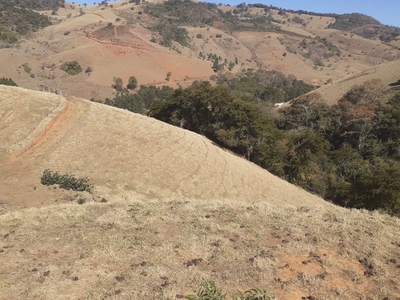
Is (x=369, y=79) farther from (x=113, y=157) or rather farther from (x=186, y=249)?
Answer: (x=186, y=249)

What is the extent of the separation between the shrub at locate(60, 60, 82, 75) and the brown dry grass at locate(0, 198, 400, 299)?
124039mm

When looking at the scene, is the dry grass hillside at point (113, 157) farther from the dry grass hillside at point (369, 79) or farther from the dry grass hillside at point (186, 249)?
the dry grass hillside at point (369, 79)

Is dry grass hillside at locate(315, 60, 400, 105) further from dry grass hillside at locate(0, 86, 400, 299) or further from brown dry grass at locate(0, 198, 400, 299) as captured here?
brown dry grass at locate(0, 198, 400, 299)

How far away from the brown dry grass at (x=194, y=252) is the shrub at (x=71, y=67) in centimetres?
12404

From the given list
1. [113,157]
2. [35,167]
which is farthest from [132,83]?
[35,167]

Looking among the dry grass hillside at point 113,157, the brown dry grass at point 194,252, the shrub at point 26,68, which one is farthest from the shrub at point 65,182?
the shrub at point 26,68

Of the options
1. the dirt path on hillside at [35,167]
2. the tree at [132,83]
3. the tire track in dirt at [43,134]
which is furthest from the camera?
the tree at [132,83]

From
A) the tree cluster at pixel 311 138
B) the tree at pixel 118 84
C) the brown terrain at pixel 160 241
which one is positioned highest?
the brown terrain at pixel 160 241

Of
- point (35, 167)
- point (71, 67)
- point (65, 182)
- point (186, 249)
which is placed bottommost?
point (71, 67)

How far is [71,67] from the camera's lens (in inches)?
5133

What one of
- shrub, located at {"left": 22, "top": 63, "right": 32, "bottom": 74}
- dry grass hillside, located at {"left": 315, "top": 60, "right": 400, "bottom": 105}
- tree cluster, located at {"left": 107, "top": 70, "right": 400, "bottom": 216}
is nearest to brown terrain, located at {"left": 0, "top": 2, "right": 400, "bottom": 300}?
tree cluster, located at {"left": 107, "top": 70, "right": 400, "bottom": 216}

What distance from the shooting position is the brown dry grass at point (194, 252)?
31.7 ft

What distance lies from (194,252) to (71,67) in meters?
132

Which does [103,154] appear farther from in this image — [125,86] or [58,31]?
[58,31]
